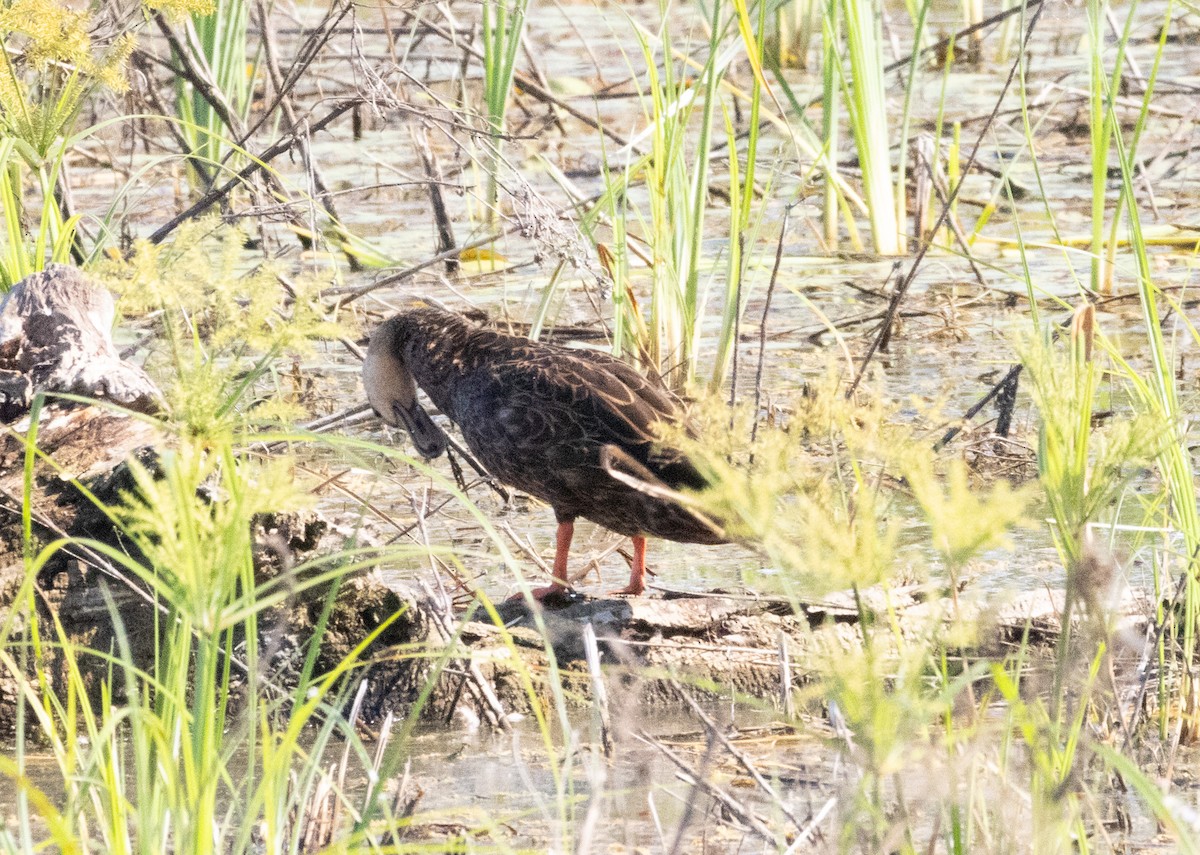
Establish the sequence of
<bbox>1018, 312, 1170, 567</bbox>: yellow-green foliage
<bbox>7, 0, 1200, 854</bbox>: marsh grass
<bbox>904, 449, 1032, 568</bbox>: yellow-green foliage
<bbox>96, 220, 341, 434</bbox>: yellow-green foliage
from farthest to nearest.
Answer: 1. <bbox>96, 220, 341, 434</bbox>: yellow-green foliage
2. <bbox>1018, 312, 1170, 567</bbox>: yellow-green foliage
3. <bbox>7, 0, 1200, 854</bbox>: marsh grass
4. <bbox>904, 449, 1032, 568</bbox>: yellow-green foliage

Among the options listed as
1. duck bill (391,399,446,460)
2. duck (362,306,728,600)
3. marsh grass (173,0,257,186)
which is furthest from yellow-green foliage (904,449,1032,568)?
marsh grass (173,0,257,186)

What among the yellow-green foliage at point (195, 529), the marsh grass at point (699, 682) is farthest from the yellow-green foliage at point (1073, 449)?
the yellow-green foliage at point (195, 529)

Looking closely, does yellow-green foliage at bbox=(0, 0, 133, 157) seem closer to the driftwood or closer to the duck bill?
the driftwood

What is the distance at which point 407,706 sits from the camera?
3.08 meters

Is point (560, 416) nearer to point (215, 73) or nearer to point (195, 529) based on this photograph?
point (195, 529)

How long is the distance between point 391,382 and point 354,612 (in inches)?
53.4

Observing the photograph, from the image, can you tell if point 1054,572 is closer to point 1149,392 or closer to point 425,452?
point 1149,392

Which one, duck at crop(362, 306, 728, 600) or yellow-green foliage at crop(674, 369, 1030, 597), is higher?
yellow-green foliage at crop(674, 369, 1030, 597)

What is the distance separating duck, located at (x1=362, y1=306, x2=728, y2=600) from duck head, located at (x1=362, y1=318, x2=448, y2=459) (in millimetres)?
164

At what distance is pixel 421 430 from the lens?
14.0 feet

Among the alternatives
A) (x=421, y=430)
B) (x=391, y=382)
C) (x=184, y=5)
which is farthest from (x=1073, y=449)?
(x=391, y=382)

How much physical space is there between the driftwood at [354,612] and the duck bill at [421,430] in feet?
3.23

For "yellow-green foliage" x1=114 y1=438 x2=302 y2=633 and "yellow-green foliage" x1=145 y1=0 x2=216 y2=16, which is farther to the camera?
"yellow-green foliage" x1=145 y1=0 x2=216 y2=16

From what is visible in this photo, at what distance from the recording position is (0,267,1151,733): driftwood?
2984 mm
